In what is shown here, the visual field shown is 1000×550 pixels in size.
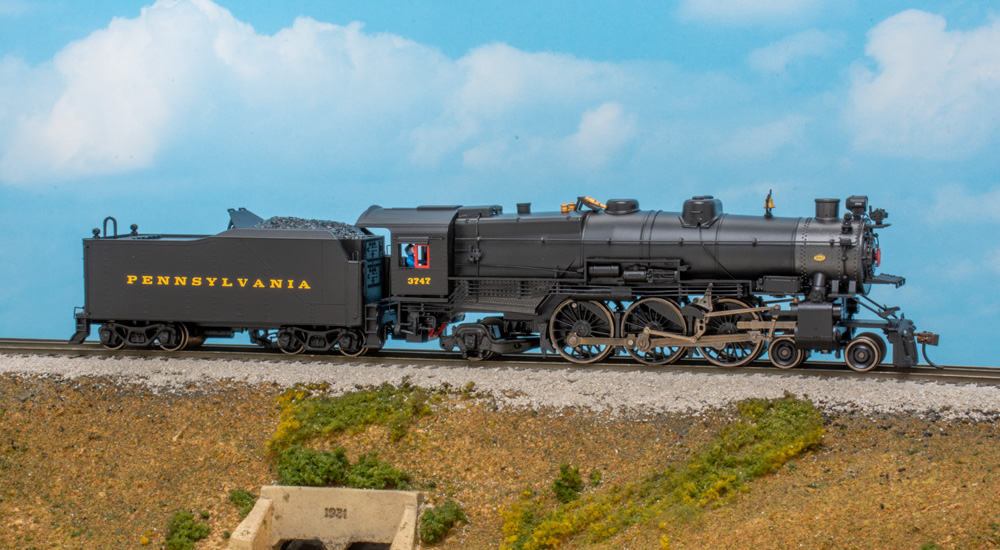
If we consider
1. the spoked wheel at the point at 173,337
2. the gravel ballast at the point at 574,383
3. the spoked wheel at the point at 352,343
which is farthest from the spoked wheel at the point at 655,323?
the spoked wheel at the point at 173,337

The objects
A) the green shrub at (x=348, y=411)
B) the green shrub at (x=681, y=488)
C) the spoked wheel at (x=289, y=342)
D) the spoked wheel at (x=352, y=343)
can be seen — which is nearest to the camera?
the green shrub at (x=681, y=488)

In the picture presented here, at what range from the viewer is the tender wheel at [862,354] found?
16359 mm

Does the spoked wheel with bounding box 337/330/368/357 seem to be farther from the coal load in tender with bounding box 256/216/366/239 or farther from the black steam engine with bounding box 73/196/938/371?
the coal load in tender with bounding box 256/216/366/239

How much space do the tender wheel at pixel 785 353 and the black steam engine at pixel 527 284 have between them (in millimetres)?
27

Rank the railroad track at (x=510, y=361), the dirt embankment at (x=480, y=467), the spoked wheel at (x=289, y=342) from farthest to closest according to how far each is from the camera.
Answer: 1. the spoked wheel at (x=289, y=342)
2. the railroad track at (x=510, y=361)
3. the dirt embankment at (x=480, y=467)

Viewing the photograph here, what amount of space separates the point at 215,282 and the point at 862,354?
12.8 meters

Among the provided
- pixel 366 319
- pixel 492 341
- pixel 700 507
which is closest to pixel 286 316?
pixel 366 319

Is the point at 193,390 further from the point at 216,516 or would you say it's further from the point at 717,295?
the point at 717,295

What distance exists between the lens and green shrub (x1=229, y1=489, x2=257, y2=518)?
46.9 ft

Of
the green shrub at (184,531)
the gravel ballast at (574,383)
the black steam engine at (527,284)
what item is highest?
the black steam engine at (527,284)

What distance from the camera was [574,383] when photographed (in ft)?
53.8

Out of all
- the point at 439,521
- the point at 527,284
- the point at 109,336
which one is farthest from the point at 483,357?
the point at 109,336

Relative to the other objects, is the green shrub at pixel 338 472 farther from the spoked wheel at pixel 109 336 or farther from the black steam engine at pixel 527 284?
the spoked wheel at pixel 109 336

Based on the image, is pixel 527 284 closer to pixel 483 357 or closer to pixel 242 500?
pixel 483 357
